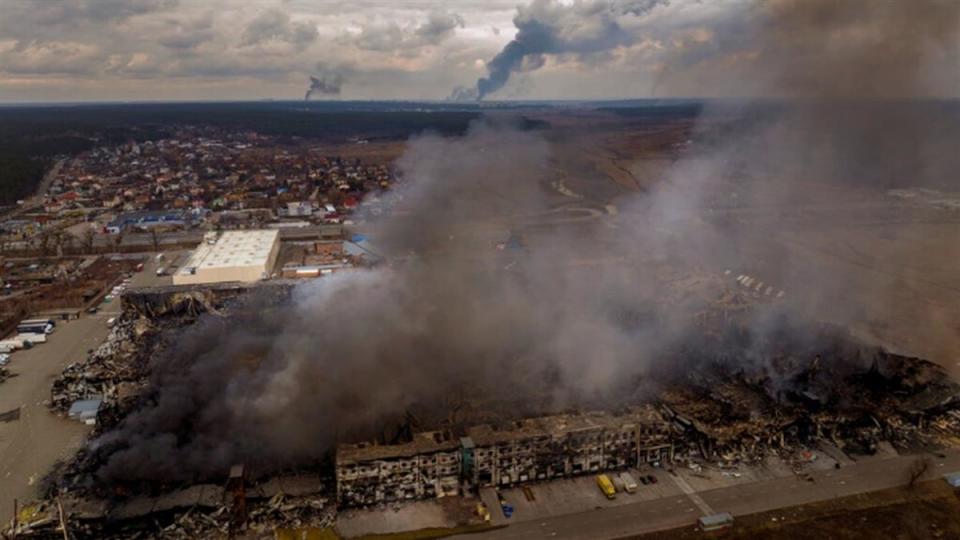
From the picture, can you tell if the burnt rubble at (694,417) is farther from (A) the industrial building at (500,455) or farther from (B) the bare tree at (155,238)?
(B) the bare tree at (155,238)

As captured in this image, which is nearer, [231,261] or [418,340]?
[418,340]

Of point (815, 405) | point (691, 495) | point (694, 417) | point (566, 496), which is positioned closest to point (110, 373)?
point (566, 496)

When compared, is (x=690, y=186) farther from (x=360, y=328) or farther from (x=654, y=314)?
(x=360, y=328)

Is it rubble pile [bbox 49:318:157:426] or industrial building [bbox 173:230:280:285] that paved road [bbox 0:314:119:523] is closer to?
rubble pile [bbox 49:318:157:426]

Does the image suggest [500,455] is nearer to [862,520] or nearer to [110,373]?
[862,520]

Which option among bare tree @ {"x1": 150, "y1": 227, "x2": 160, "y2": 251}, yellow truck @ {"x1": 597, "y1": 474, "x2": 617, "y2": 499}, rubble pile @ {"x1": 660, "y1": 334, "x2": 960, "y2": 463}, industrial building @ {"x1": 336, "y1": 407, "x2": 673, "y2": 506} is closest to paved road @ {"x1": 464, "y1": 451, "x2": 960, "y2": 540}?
yellow truck @ {"x1": 597, "y1": 474, "x2": 617, "y2": 499}
